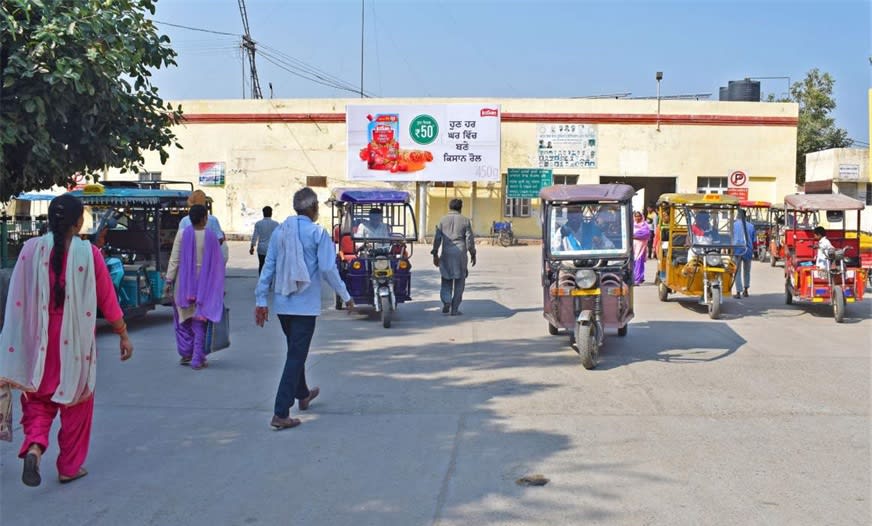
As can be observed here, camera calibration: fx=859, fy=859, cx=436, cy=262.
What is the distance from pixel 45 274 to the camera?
533cm

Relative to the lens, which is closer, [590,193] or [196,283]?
[196,283]

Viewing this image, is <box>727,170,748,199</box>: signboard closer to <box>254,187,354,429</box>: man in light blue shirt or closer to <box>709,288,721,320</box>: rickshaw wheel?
<box>709,288,721,320</box>: rickshaw wheel

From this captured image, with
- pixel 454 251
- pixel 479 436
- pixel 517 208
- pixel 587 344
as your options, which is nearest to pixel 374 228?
pixel 454 251

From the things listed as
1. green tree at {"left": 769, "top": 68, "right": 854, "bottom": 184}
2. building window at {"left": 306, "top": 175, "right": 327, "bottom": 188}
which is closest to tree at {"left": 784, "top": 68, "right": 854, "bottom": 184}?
green tree at {"left": 769, "top": 68, "right": 854, "bottom": 184}

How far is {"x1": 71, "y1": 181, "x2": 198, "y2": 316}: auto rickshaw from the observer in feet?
39.4

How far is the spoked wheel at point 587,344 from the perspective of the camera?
30.1ft

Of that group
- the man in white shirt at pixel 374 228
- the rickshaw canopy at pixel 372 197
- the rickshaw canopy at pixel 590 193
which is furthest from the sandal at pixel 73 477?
the rickshaw canopy at pixel 372 197

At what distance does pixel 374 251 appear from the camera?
13.5 metres

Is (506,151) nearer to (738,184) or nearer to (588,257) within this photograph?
(738,184)

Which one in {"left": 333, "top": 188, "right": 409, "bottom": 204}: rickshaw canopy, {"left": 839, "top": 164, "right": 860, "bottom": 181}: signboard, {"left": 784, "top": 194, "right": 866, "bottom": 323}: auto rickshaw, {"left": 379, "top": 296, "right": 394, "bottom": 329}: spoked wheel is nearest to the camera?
{"left": 379, "top": 296, "right": 394, "bottom": 329}: spoked wheel

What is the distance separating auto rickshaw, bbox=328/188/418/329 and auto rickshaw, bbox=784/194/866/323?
6.45 metres

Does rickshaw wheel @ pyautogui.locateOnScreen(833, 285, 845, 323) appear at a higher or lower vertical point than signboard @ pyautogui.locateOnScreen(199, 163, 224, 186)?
lower

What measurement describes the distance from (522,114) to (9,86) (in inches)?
994

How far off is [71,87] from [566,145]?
24.9 metres
